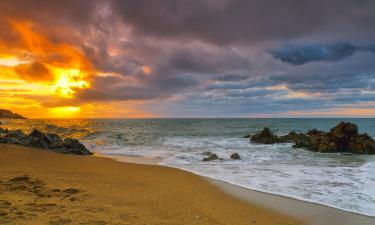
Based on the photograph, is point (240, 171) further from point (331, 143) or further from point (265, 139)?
point (265, 139)

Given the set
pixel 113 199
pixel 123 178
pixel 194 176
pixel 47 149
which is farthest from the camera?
pixel 47 149

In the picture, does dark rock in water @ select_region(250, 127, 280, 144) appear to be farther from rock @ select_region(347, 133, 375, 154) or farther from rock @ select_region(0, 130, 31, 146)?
rock @ select_region(0, 130, 31, 146)

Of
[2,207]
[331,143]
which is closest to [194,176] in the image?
[2,207]

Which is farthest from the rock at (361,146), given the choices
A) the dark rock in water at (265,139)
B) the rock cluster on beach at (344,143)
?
the dark rock in water at (265,139)

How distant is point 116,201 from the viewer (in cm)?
533

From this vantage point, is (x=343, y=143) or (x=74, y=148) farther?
(x=343, y=143)

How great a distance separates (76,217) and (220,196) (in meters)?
3.51

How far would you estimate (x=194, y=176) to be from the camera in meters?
8.94

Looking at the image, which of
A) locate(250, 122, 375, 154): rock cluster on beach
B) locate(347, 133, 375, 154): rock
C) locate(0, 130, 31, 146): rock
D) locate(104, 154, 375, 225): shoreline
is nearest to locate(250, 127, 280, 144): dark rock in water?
locate(250, 122, 375, 154): rock cluster on beach

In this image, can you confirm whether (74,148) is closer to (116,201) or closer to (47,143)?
(47,143)

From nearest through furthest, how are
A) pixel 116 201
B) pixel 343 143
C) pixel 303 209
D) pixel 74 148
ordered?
pixel 116 201 → pixel 303 209 → pixel 74 148 → pixel 343 143

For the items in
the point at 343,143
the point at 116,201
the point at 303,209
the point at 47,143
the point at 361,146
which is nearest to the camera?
the point at 116,201

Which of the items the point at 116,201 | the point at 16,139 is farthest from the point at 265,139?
the point at 116,201

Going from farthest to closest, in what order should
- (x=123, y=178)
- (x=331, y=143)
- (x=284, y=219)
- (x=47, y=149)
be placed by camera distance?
(x=331, y=143), (x=47, y=149), (x=123, y=178), (x=284, y=219)
